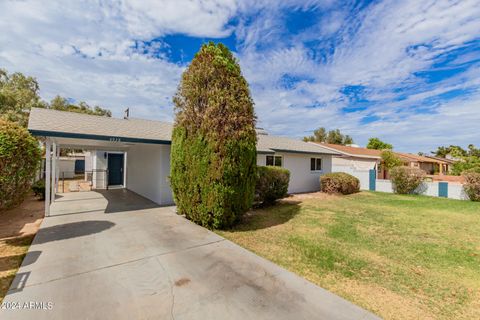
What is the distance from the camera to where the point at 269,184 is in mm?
9617

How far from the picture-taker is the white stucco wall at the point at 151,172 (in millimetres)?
9734

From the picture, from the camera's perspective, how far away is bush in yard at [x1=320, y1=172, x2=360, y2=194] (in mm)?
13711

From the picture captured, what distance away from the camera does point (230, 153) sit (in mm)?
6223

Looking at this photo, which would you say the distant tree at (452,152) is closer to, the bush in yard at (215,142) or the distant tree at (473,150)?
the distant tree at (473,150)

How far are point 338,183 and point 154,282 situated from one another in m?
12.8

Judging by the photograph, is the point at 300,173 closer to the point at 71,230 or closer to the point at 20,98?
the point at 71,230

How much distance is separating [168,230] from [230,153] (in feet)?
9.52

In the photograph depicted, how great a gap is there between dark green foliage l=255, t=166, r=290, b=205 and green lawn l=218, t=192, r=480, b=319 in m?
0.77

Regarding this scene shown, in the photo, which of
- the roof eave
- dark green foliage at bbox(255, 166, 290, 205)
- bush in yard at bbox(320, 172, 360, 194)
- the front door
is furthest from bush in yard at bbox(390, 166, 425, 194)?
the front door

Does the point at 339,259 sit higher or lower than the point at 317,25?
lower

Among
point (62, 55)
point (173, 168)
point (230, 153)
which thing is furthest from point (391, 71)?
point (62, 55)

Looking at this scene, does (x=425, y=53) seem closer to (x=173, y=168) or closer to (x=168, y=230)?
(x=173, y=168)

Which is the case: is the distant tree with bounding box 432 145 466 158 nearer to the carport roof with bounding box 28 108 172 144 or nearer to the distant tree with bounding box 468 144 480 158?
the distant tree with bounding box 468 144 480 158

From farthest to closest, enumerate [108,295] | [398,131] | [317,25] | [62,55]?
[398,131], [62,55], [317,25], [108,295]
